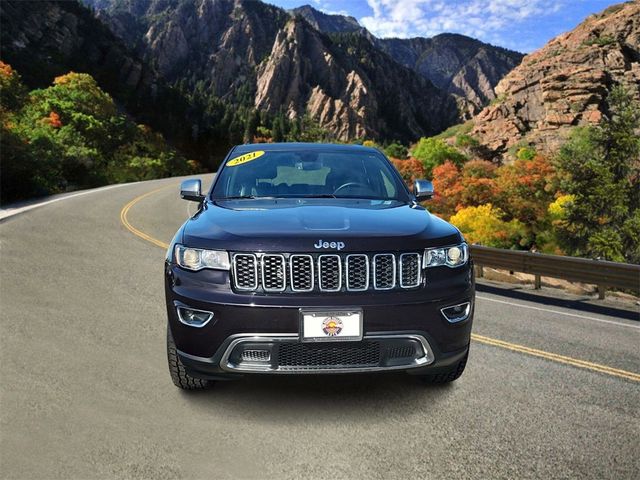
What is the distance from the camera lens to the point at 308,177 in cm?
505

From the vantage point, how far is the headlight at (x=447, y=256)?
3.72 meters

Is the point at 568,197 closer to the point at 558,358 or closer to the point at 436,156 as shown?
the point at 436,156

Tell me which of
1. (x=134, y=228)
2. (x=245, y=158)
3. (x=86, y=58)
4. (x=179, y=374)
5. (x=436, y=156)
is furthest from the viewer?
(x=86, y=58)

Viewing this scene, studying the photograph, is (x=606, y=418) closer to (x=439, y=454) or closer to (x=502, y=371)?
(x=502, y=371)

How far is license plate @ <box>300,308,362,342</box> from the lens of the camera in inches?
135

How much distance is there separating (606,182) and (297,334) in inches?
1491

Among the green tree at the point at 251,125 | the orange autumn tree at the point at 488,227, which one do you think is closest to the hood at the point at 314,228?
the orange autumn tree at the point at 488,227

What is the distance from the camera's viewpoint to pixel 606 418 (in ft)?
13.0

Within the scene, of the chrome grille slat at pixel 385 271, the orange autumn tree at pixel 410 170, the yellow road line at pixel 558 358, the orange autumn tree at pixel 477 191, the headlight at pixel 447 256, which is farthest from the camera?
the orange autumn tree at pixel 410 170

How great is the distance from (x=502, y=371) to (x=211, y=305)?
2.96m

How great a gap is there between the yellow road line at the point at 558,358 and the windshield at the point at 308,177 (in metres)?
2.19

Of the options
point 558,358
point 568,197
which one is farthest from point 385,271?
point 568,197

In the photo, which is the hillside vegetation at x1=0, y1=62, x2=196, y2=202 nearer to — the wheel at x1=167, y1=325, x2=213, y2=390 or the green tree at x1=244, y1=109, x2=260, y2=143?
the wheel at x1=167, y1=325, x2=213, y2=390

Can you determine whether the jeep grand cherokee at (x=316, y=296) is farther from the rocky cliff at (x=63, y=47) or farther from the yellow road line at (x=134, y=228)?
the rocky cliff at (x=63, y=47)
